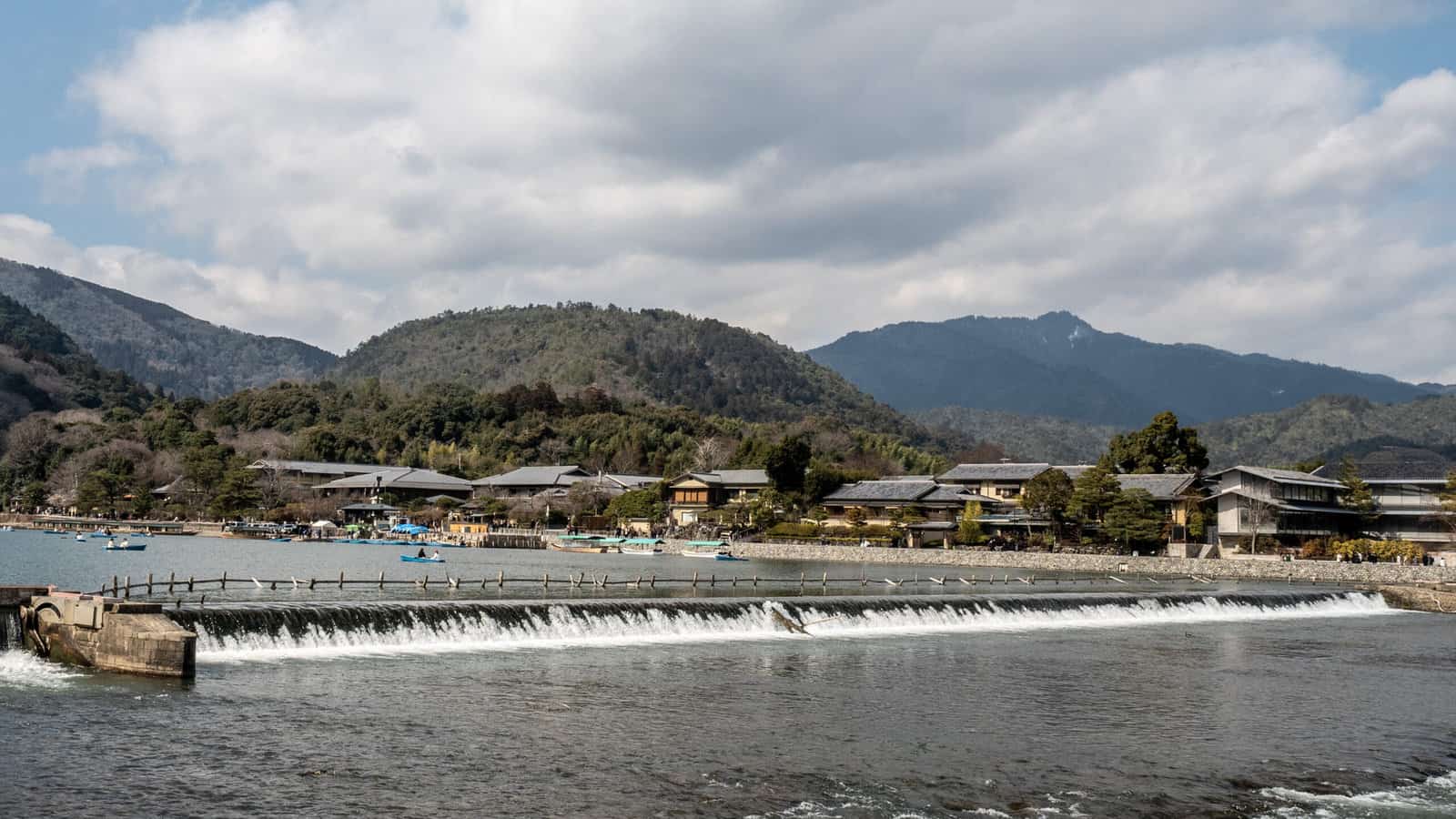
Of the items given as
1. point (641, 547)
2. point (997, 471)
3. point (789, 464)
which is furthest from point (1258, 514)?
point (641, 547)

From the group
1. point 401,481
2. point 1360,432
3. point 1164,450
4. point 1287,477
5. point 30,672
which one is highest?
point 1360,432

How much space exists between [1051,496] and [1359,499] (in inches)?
800

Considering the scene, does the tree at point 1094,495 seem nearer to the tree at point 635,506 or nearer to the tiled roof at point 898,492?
the tiled roof at point 898,492

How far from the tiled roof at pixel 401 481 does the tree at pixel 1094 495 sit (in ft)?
222

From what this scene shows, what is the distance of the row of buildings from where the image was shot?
69812mm

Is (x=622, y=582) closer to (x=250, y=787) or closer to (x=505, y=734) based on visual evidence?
(x=505, y=734)

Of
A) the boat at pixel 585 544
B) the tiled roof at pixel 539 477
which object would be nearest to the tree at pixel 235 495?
the tiled roof at pixel 539 477

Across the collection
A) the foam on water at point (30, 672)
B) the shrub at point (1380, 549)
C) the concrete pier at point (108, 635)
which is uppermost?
the shrub at point (1380, 549)

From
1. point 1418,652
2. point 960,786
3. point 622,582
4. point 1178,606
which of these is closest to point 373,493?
point 622,582

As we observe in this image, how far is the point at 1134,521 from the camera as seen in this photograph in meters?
67.2

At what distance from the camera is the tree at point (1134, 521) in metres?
67.2

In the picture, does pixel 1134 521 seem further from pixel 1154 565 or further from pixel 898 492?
pixel 898 492

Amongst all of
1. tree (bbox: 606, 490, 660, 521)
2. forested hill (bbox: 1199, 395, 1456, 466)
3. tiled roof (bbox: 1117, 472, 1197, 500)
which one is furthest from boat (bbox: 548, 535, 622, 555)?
forested hill (bbox: 1199, 395, 1456, 466)

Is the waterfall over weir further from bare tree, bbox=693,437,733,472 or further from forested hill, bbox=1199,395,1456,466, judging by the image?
forested hill, bbox=1199,395,1456,466
